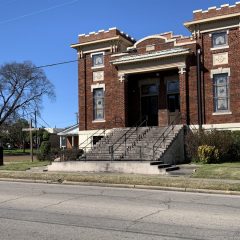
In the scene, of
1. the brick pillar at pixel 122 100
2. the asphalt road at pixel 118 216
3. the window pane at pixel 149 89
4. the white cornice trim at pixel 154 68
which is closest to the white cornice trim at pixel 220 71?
the white cornice trim at pixel 154 68

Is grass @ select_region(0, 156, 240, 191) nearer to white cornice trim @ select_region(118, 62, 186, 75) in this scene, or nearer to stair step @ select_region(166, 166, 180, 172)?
stair step @ select_region(166, 166, 180, 172)

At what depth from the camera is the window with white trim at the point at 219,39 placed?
28000mm

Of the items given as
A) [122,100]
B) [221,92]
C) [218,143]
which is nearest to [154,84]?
[122,100]

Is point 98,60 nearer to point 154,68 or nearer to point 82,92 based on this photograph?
point 82,92

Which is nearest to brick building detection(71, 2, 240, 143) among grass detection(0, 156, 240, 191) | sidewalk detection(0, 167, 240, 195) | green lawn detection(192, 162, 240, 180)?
green lawn detection(192, 162, 240, 180)

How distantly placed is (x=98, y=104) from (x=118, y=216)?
74.0 feet

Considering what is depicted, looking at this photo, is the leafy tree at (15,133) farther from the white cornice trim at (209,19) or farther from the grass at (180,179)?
the grass at (180,179)

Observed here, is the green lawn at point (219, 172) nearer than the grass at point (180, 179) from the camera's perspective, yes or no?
No

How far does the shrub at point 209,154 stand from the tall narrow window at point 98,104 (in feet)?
32.1

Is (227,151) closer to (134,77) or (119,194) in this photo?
(134,77)

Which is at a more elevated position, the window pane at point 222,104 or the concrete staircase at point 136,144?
the window pane at point 222,104

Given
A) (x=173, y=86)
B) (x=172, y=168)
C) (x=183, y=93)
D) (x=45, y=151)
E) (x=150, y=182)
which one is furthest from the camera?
(x=45, y=151)

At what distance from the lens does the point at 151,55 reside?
1152 inches

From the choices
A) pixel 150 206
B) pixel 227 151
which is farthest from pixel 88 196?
pixel 227 151
